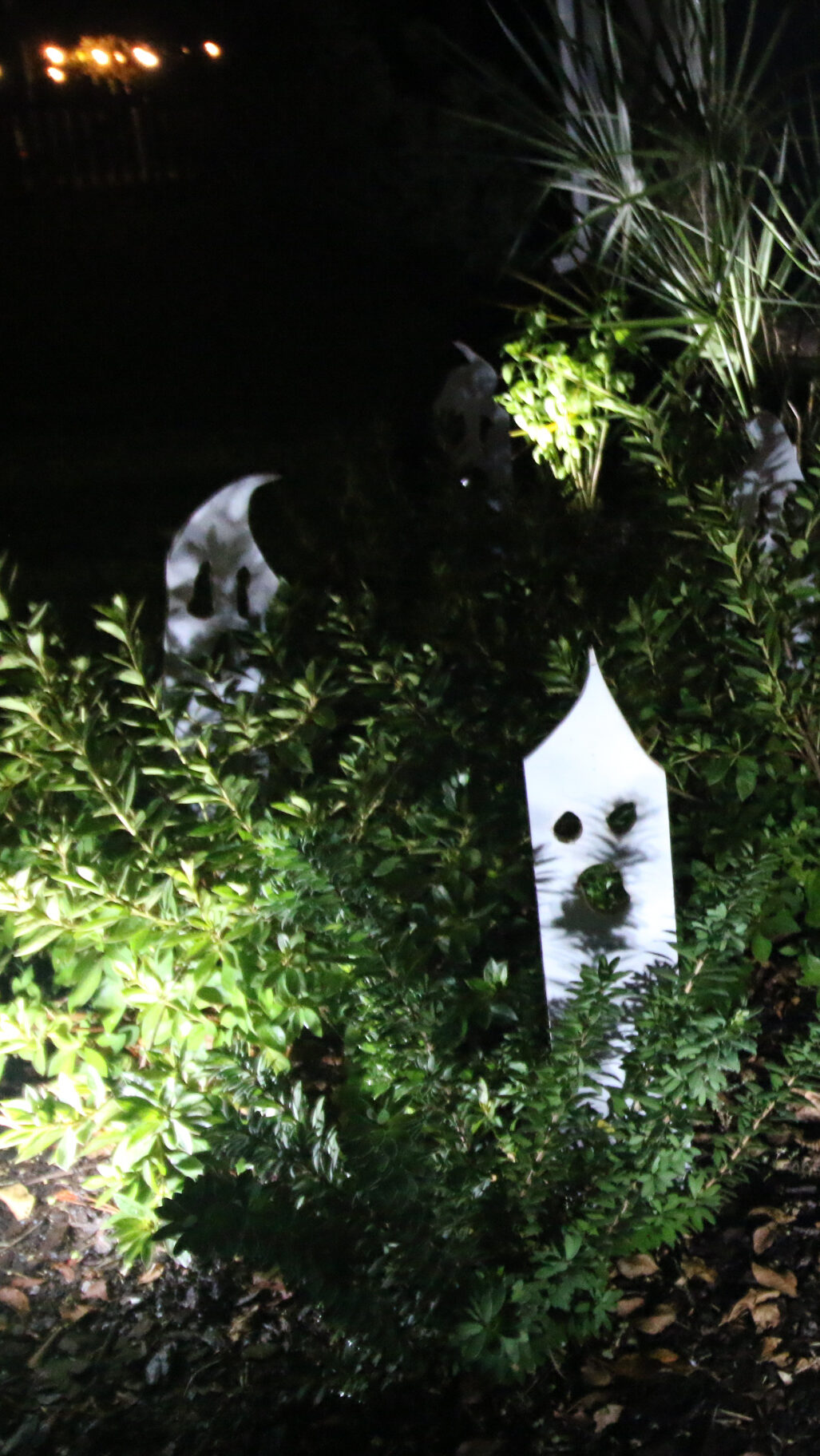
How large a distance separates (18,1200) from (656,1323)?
960mm

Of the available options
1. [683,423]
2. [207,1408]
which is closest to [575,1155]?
[207,1408]

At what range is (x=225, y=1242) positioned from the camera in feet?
4.08

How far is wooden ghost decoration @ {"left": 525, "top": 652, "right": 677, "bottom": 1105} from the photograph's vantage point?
147 cm

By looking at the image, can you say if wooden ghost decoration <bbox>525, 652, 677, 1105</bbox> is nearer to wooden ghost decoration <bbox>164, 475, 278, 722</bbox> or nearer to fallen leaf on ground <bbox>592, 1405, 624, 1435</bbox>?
fallen leaf on ground <bbox>592, 1405, 624, 1435</bbox>

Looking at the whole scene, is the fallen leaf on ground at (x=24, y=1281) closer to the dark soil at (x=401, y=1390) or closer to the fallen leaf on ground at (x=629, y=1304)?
the dark soil at (x=401, y=1390)

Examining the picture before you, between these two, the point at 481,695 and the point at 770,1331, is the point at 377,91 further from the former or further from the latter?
the point at 770,1331

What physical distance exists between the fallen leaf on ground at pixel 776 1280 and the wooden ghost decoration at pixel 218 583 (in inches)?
49.1

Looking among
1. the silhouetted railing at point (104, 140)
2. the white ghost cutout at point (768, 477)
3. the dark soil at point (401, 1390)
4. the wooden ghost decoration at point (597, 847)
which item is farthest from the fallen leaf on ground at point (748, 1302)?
the silhouetted railing at point (104, 140)

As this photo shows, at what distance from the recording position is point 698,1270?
1.56 meters

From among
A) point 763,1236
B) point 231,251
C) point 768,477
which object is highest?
point 231,251

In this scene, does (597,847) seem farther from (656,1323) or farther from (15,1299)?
(15,1299)

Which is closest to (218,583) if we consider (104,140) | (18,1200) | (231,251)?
(18,1200)

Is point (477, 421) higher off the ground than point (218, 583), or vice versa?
point (477, 421)

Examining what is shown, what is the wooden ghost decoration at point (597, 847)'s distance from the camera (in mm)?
1468
